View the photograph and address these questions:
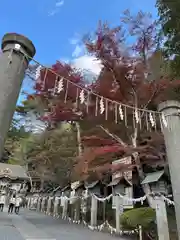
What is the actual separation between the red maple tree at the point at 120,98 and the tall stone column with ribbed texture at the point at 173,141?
323 centimetres

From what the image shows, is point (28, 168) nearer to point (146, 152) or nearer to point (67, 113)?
point (67, 113)

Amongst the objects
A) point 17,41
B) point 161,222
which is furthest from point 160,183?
point 17,41

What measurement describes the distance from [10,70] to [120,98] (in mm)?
7228

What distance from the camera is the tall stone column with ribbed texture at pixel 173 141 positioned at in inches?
173

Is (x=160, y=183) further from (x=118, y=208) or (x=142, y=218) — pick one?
(x=118, y=208)

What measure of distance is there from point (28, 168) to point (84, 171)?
21.8m

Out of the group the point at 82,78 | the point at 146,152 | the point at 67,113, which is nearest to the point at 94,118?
the point at 67,113

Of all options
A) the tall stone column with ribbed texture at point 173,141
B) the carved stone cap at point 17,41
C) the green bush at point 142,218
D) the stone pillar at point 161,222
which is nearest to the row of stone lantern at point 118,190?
the stone pillar at point 161,222

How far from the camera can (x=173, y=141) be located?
467 centimetres

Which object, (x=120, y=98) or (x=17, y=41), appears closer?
(x=17, y=41)

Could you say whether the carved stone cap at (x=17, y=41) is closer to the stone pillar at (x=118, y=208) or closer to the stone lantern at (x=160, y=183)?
the stone lantern at (x=160, y=183)

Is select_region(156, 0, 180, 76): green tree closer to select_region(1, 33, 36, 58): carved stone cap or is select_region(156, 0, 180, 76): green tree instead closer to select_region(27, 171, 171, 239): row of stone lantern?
select_region(27, 171, 171, 239): row of stone lantern

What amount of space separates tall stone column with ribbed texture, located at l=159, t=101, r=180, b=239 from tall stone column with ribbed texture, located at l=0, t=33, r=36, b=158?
3.38 meters

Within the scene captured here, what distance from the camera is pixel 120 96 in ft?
31.7
